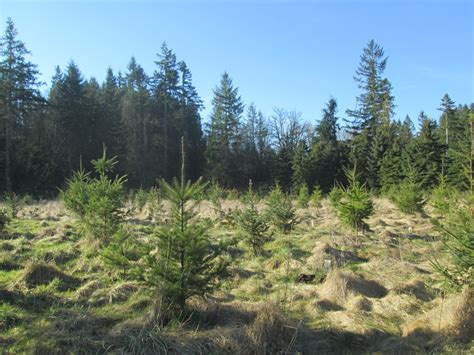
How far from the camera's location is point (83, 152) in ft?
116

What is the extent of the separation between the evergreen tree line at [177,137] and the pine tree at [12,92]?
0.26 ft

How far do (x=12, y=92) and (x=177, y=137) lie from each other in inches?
688

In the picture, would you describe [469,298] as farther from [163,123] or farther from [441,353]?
[163,123]

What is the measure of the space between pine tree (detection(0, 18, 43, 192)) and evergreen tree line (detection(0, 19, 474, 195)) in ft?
0.26

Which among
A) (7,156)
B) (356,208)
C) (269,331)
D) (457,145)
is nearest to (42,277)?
(269,331)

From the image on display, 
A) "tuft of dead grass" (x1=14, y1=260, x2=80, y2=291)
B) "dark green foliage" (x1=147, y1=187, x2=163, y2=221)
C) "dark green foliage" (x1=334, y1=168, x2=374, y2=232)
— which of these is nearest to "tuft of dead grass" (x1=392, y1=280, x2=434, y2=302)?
"dark green foliage" (x1=334, y1=168, x2=374, y2=232)

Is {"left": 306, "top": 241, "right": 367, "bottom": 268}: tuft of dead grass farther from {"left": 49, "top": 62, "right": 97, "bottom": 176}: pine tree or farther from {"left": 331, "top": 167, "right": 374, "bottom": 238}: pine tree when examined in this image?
{"left": 49, "top": 62, "right": 97, "bottom": 176}: pine tree

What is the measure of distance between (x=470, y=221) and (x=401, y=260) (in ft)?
7.91

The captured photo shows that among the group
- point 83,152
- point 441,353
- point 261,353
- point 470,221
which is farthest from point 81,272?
point 83,152

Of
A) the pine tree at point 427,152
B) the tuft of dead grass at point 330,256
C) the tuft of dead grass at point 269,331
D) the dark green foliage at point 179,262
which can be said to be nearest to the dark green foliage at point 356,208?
the tuft of dead grass at point 330,256

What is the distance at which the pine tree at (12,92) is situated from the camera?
28.8 meters

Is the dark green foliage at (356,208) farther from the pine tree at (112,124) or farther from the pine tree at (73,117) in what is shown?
the pine tree at (112,124)

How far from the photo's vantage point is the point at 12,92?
2981 centimetres

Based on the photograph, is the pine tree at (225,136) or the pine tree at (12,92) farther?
the pine tree at (225,136)
